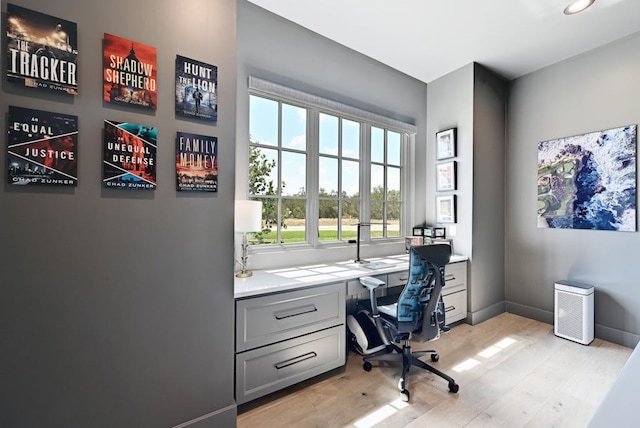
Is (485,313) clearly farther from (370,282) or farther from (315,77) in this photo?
(315,77)

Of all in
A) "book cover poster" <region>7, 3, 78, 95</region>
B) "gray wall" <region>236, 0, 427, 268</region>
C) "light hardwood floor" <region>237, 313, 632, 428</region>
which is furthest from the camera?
"gray wall" <region>236, 0, 427, 268</region>

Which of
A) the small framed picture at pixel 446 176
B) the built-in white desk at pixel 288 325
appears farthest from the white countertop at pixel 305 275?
the small framed picture at pixel 446 176

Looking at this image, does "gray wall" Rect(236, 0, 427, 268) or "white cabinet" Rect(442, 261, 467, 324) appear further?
"white cabinet" Rect(442, 261, 467, 324)

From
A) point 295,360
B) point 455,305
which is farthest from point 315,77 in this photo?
point 455,305

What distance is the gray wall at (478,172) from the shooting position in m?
3.15

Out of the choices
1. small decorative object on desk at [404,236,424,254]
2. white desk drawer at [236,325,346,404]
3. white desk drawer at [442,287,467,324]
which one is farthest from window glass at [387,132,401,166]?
white desk drawer at [236,325,346,404]

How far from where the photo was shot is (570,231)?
9.84ft

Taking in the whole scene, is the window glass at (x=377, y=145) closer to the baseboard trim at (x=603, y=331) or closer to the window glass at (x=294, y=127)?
the window glass at (x=294, y=127)

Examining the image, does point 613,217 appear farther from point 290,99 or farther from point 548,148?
point 290,99

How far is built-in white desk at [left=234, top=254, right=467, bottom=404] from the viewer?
1.73 meters

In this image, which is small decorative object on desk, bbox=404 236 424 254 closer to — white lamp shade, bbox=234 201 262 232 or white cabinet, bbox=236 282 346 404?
white cabinet, bbox=236 282 346 404

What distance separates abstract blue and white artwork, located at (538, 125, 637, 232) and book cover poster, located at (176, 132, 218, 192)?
3.44m

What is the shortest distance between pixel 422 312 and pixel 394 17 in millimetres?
2362

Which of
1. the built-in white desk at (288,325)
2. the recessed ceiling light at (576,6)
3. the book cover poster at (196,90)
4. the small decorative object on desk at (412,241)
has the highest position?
the recessed ceiling light at (576,6)
